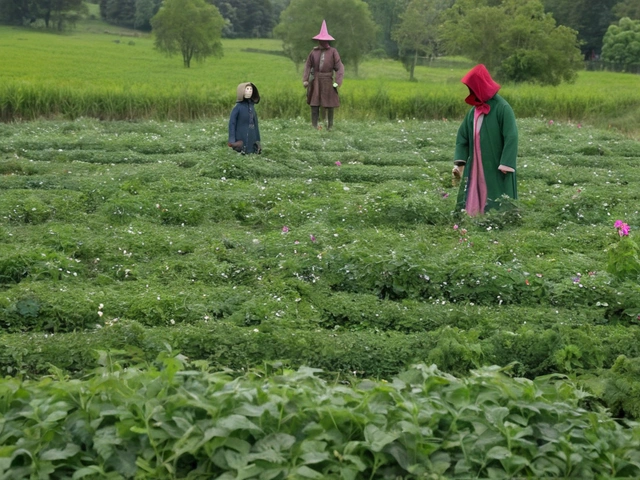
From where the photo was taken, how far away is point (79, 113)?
18.9 metres

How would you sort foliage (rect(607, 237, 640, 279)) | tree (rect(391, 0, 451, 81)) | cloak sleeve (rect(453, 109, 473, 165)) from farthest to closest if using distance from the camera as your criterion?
tree (rect(391, 0, 451, 81)) < cloak sleeve (rect(453, 109, 473, 165)) < foliage (rect(607, 237, 640, 279))

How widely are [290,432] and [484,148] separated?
6.05 m

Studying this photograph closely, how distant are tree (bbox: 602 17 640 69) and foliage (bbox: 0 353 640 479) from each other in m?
41.3

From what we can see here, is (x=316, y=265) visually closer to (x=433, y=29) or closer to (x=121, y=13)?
(x=433, y=29)

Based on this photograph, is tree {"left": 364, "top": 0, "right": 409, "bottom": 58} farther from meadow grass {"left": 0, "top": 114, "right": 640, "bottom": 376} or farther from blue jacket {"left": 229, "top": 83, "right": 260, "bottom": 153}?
blue jacket {"left": 229, "top": 83, "right": 260, "bottom": 153}

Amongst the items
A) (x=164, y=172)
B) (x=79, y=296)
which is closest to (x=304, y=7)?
(x=164, y=172)

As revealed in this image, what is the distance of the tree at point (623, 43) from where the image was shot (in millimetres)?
41062

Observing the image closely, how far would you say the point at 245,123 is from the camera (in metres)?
12.1

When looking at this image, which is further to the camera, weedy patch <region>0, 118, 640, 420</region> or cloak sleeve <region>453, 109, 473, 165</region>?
cloak sleeve <region>453, 109, 473, 165</region>

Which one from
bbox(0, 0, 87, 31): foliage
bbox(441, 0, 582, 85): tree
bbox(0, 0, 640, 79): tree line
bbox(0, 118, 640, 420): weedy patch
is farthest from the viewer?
bbox(0, 0, 87, 31): foliage

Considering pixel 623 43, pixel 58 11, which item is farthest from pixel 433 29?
pixel 58 11

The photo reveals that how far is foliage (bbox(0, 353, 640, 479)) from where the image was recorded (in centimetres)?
323

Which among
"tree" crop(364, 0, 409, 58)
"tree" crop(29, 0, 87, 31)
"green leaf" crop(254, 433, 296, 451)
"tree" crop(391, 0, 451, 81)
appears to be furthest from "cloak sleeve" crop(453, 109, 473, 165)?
"tree" crop(364, 0, 409, 58)

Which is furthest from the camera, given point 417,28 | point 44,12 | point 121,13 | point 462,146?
point 121,13
